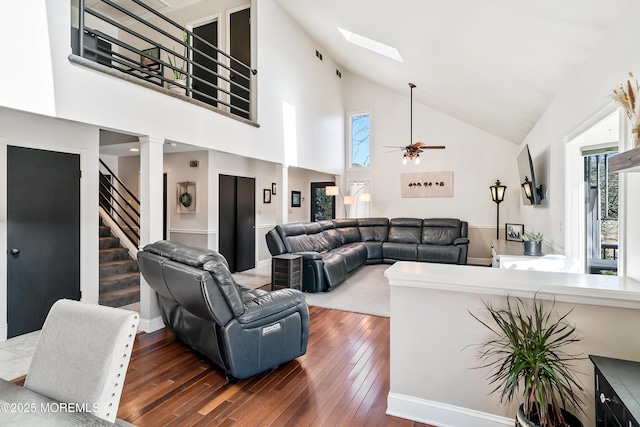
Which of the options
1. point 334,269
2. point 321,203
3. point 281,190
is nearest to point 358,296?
point 334,269

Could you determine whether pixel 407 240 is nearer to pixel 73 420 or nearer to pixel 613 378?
pixel 613 378

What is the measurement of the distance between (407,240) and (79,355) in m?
7.06

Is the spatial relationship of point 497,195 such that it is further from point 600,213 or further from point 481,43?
point 481,43

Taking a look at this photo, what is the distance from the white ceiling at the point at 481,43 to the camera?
2.32 metres

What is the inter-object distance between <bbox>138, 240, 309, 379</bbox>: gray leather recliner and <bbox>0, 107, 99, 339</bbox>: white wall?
5.06 ft

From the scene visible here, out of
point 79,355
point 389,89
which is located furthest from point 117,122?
point 389,89

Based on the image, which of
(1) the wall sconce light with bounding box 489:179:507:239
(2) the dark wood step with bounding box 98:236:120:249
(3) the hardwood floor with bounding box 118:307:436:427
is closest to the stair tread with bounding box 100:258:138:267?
(2) the dark wood step with bounding box 98:236:120:249

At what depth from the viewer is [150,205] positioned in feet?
11.2

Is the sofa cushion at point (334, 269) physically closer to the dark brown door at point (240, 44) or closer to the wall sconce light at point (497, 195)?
the dark brown door at point (240, 44)

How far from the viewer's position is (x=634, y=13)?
70.1 inches

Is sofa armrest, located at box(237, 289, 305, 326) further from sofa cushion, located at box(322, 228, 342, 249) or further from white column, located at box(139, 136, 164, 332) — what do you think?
sofa cushion, located at box(322, 228, 342, 249)

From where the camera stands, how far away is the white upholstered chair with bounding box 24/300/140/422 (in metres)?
1.10

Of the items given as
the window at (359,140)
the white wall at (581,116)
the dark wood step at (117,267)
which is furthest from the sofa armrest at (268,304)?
the window at (359,140)

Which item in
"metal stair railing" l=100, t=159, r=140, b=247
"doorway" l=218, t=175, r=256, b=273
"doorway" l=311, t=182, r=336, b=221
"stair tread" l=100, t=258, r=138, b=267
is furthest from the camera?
"doorway" l=311, t=182, r=336, b=221
